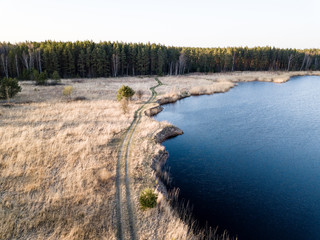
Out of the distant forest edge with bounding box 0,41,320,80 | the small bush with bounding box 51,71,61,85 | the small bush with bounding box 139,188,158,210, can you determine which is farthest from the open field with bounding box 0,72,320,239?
the distant forest edge with bounding box 0,41,320,80

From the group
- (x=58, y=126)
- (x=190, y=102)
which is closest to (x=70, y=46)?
(x=190, y=102)

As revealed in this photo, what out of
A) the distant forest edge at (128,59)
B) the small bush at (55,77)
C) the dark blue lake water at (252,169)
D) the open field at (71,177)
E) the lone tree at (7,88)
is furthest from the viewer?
the distant forest edge at (128,59)

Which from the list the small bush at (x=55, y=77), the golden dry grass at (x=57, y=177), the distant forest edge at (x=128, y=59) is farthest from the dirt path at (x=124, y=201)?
the distant forest edge at (x=128, y=59)

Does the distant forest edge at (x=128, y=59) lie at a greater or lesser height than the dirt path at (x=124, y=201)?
greater

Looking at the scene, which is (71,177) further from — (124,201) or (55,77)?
(55,77)

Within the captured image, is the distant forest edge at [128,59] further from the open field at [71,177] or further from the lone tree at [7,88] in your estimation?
the open field at [71,177]

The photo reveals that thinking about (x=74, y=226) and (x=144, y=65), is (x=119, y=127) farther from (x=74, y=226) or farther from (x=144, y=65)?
(x=144, y=65)

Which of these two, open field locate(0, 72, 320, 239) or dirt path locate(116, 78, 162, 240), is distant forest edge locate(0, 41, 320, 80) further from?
dirt path locate(116, 78, 162, 240)

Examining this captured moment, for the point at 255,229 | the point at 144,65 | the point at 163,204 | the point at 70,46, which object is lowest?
the point at 255,229
